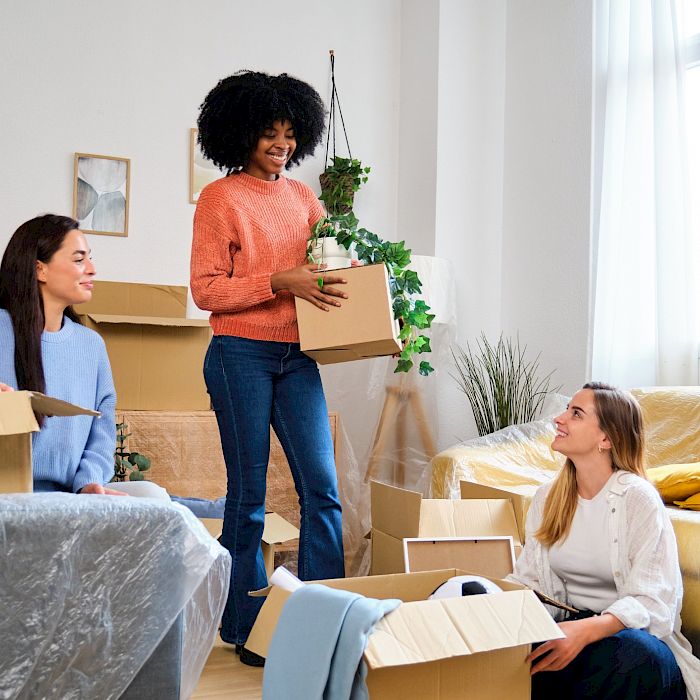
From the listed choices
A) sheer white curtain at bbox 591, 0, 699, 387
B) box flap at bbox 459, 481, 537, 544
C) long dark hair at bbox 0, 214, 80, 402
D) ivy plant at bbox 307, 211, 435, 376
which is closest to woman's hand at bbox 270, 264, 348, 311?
ivy plant at bbox 307, 211, 435, 376

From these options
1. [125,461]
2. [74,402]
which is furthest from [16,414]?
[125,461]

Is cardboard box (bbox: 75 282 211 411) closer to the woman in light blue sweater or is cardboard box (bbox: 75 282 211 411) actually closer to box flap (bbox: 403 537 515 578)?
the woman in light blue sweater

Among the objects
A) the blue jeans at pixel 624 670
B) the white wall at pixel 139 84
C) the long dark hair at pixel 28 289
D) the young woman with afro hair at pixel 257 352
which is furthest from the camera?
the white wall at pixel 139 84

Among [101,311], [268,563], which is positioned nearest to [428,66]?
[101,311]

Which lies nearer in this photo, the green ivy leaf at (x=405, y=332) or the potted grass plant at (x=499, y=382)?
the green ivy leaf at (x=405, y=332)

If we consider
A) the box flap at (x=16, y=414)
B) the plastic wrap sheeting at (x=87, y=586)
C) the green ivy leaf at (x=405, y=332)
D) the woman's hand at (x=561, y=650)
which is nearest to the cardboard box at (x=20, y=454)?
the box flap at (x=16, y=414)

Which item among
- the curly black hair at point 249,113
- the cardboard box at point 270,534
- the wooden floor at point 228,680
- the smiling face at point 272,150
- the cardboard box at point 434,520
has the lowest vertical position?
the wooden floor at point 228,680

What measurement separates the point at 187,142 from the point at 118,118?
288mm

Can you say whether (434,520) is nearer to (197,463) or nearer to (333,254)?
(333,254)

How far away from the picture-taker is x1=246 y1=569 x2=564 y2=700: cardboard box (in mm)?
1237

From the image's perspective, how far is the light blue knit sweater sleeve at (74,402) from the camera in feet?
5.80

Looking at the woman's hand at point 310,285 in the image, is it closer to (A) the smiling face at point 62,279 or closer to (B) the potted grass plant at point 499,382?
(A) the smiling face at point 62,279

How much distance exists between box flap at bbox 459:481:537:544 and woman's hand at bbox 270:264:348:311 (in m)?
0.70

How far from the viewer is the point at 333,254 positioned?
2172mm
